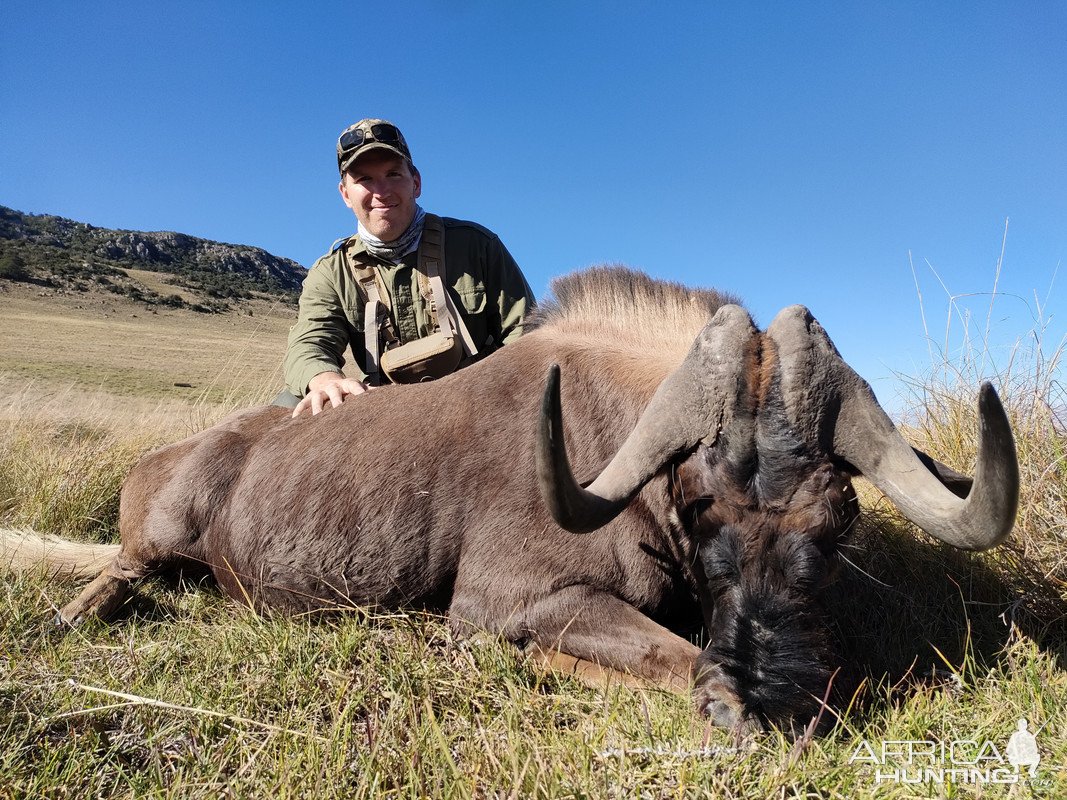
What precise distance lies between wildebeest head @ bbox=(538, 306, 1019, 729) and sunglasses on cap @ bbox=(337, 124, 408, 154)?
3.85 meters

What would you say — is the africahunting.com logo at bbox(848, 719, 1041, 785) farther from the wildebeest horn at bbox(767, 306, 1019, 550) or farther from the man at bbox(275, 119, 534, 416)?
the man at bbox(275, 119, 534, 416)

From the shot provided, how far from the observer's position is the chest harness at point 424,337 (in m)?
5.16

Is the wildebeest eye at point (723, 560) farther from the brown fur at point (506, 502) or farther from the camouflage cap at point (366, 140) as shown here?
the camouflage cap at point (366, 140)

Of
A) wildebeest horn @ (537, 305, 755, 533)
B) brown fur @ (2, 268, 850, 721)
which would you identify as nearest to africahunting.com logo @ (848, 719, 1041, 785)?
brown fur @ (2, 268, 850, 721)

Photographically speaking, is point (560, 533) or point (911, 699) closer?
point (911, 699)

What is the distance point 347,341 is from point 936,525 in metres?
4.71

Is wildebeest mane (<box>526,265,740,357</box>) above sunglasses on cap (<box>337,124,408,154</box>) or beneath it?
beneath

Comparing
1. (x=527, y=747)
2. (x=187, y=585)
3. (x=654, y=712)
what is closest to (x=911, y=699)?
(x=654, y=712)

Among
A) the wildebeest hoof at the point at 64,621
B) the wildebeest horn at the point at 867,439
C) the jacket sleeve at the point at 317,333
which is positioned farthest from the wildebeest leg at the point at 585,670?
the jacket sleeve at the point at 317,333

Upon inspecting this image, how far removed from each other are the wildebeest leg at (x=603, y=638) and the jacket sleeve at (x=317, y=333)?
2796 mm

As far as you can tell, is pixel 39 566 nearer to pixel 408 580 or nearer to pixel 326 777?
pixel 408 580

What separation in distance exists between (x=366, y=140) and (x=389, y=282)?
1.18m

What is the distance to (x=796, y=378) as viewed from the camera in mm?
2533

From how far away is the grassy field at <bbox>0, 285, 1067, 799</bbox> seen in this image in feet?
6.46
